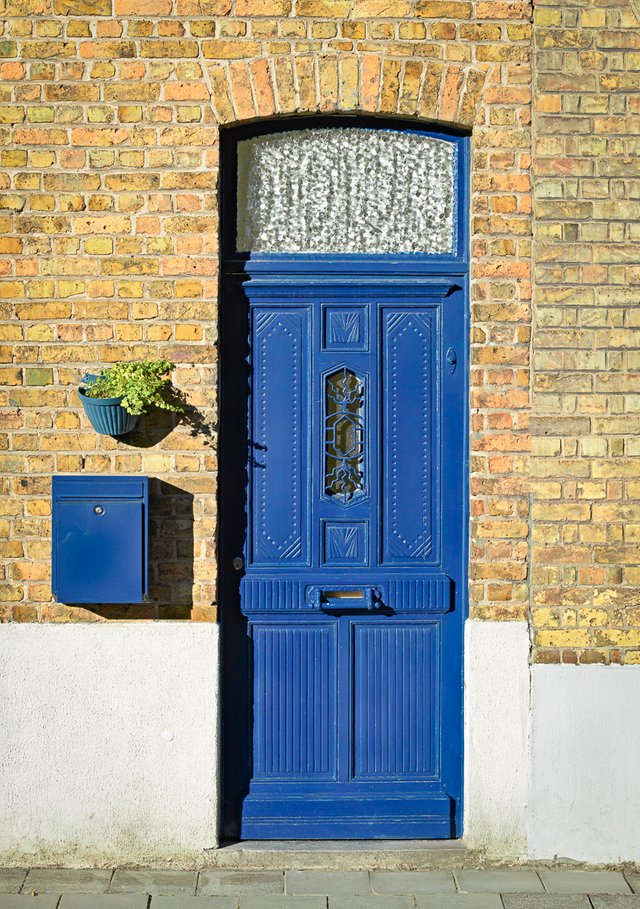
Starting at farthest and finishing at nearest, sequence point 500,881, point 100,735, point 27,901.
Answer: point 100,735 < point 500,881 < point 27,901

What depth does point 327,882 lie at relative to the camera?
428 centimetres

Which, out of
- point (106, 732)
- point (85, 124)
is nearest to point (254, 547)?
point (106, 732)

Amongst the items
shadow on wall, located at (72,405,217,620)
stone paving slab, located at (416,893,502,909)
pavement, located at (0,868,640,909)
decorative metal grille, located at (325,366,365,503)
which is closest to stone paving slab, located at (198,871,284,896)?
pavement, located at (0,868,640,909)

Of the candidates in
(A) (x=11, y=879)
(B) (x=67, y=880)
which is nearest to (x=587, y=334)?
(B) (x=67, y=880)

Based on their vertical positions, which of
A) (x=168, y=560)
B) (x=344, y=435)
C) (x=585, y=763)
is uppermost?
(x=344, y=435)

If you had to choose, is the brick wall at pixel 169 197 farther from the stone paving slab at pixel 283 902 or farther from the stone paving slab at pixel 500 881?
the stone paving slab at pixel 283 902

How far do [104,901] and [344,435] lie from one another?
2.30 meters

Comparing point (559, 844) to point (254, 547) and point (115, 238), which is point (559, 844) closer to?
point (254, 547)

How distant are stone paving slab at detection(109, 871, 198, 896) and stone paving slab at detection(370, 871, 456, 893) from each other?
82cm

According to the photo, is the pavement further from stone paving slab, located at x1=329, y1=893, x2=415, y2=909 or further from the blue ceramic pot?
the blue ceramic pot

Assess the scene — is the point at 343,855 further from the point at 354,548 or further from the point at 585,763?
the point at 354,548

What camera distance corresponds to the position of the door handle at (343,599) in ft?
15.0

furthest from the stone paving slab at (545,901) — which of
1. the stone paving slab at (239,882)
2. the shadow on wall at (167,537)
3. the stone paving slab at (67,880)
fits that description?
the shadow on wall at (167,537)

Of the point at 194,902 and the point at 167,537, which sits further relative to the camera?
the point at 167,537
